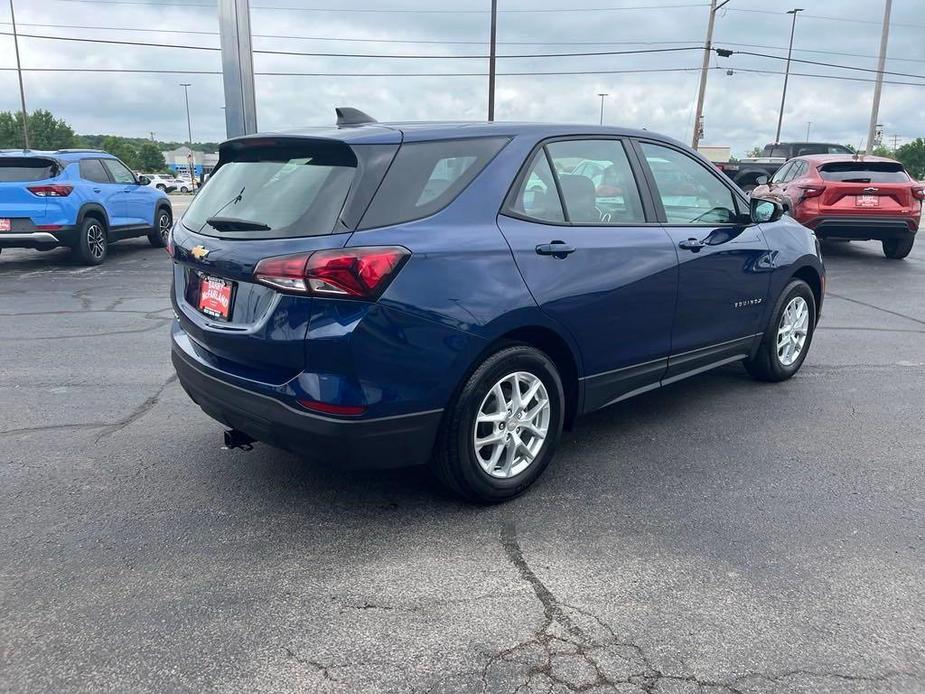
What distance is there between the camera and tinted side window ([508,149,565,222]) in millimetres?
3447

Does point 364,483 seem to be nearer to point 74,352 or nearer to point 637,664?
point 637,664

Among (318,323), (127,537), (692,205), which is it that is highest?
(692,205)

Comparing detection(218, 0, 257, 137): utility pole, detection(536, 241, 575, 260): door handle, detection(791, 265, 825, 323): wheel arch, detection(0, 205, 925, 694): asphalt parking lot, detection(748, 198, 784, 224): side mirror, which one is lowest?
detection(0, 205, 925, 694): asphalt parking lot

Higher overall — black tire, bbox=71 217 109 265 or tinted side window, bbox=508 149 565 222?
tinted side window, bbox=508 149 565 222

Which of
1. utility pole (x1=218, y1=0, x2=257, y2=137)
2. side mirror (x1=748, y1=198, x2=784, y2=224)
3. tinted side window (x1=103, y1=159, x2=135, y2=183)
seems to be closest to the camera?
side mirror (x1=748, y1=198, x2=784, y2=224)

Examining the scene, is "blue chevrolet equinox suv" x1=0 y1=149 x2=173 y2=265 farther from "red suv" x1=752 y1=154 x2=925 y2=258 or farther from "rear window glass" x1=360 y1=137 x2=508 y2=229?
"red suv" x1=752 y1=154 x2=925 y2=258

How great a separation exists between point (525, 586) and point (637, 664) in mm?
549

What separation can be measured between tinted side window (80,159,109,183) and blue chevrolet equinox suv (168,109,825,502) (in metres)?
8.78

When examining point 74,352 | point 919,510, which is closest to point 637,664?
point 919,510

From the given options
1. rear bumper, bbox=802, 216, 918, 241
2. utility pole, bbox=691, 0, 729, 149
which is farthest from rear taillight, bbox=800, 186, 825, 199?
utility pole, bbox=691, 0, 729, 149

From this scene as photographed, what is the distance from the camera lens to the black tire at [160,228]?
13.4m

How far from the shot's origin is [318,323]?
112 inches

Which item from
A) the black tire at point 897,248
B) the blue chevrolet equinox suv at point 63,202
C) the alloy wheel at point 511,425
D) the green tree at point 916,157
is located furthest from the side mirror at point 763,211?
the green tree at point 916,157

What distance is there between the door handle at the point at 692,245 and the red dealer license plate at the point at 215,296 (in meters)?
2.44
